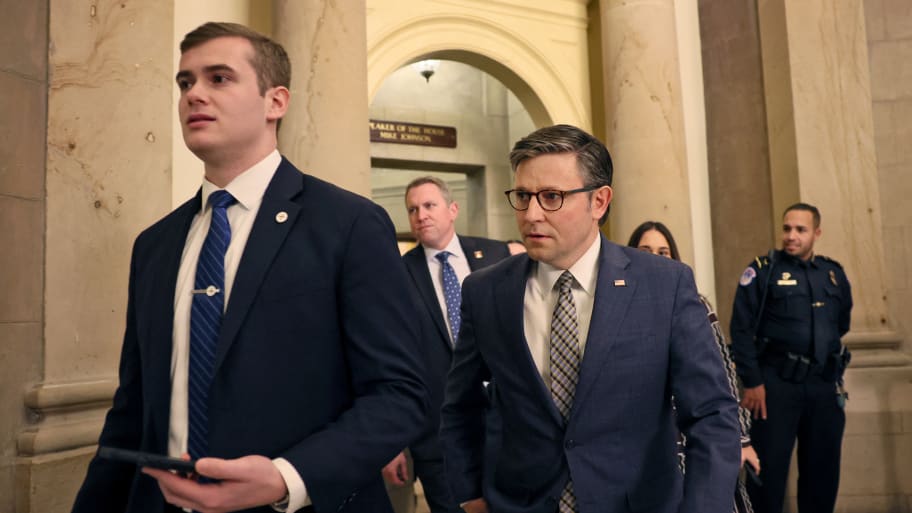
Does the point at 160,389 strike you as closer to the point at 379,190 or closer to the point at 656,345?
the point at 656,345

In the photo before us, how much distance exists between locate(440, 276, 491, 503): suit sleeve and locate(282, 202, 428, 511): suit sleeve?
0.78m

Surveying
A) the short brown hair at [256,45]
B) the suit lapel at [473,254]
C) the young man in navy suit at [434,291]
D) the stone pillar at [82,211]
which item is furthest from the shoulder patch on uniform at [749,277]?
the short brown hair at [256,45]

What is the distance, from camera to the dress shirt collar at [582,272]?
2.08 m

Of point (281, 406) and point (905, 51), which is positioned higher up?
point (905, 51)

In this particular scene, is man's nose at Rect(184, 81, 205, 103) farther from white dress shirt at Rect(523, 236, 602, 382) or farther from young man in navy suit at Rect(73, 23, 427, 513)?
white dress shirt at Rect(523, 236, 602, 382)

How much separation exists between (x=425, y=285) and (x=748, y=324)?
2.15 meters

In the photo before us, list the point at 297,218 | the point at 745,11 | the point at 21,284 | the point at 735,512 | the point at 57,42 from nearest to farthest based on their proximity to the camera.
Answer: the point at 297,218 < the point at 735,512 < the point at 21,284 < the point at 57,42 < the point at 745,11

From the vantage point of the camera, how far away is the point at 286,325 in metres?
1.38

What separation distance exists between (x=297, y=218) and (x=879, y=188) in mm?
5518

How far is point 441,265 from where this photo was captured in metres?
3.99

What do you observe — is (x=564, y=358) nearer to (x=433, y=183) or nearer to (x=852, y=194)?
(x=433, y=183)

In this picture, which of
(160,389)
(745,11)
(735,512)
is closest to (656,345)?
(735,512)

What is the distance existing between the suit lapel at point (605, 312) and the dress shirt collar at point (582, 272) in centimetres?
3

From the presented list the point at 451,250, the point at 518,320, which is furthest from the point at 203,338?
the point at 451,250
